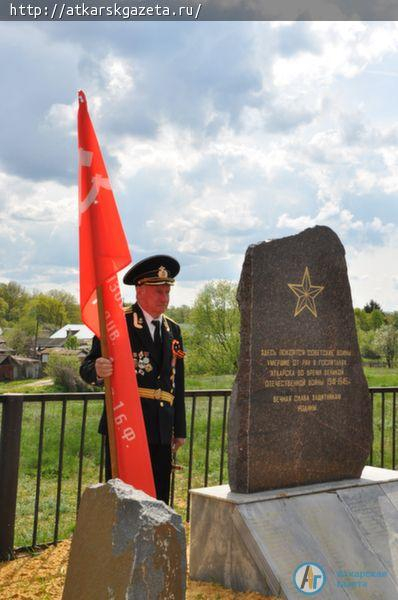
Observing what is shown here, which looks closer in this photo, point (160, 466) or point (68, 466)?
point (160, 466)

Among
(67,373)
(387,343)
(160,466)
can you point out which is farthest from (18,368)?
(160,466)

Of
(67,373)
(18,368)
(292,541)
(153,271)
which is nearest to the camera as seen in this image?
(292,541)

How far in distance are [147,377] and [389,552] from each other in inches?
78.4

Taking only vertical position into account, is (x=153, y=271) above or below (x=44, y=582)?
above

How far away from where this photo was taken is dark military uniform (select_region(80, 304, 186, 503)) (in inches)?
172

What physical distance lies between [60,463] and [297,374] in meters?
1.99

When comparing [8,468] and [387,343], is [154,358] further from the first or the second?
[387,343]

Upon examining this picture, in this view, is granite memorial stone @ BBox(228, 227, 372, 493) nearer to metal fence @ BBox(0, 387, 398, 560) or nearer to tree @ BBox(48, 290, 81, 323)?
metal fence @ BBox(0, 387, 398, 560)

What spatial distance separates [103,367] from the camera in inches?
163

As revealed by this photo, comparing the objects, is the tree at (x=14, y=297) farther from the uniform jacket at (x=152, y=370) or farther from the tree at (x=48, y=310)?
the uniform jacket at (x=152, y=370)

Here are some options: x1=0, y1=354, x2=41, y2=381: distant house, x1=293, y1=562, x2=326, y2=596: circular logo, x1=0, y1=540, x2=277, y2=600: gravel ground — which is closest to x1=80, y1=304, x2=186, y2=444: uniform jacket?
x1=0, y1=540, x2=277, y2=600: gravel ground

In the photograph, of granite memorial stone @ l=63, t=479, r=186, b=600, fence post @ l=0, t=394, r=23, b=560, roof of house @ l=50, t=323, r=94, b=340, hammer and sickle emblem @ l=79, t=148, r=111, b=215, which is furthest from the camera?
roof of house @ l=50, t=323, r=94, b=340

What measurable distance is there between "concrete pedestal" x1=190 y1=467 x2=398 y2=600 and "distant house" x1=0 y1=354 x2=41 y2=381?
41313mm

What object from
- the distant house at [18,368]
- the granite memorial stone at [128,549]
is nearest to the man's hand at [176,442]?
the granite memorial stone at [128,549]
